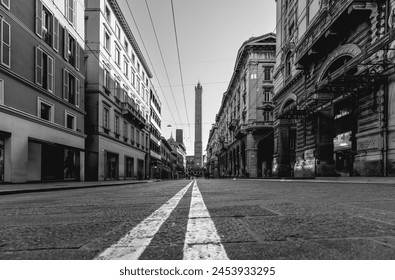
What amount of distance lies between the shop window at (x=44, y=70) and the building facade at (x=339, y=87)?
15380 millimetres

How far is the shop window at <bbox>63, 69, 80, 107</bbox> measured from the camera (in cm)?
1872

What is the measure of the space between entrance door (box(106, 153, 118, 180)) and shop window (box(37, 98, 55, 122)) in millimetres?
9074

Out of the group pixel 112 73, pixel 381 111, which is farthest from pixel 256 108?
pixel 381 111

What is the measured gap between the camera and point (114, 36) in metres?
27.5

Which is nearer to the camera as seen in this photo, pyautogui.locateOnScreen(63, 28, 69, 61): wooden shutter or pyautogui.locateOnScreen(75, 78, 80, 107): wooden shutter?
pyautogui.locateOnScreen(63, 28, 69, 61): wooden shutter

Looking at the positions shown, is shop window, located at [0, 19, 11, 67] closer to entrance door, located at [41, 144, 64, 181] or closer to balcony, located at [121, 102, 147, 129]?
entrance door, located at [41, 144, 64, 181]

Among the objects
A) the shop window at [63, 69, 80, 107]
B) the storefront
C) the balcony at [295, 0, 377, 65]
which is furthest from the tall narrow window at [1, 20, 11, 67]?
the balcony at [295, 0, 377, 65]

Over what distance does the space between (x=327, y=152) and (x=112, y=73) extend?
64.9ft

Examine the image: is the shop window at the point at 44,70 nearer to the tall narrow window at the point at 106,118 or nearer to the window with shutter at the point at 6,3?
the window with shutter at the point at 6,3

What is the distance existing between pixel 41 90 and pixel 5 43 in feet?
10.9

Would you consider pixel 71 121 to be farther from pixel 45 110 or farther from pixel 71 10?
pixel 71 10

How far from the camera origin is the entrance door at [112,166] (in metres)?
25.8

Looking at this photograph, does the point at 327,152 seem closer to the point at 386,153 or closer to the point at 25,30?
the point at 386,153

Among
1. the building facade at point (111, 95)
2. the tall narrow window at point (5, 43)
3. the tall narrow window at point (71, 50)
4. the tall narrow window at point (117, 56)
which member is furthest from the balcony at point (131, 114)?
the tall narrow window at point (5, 43)
